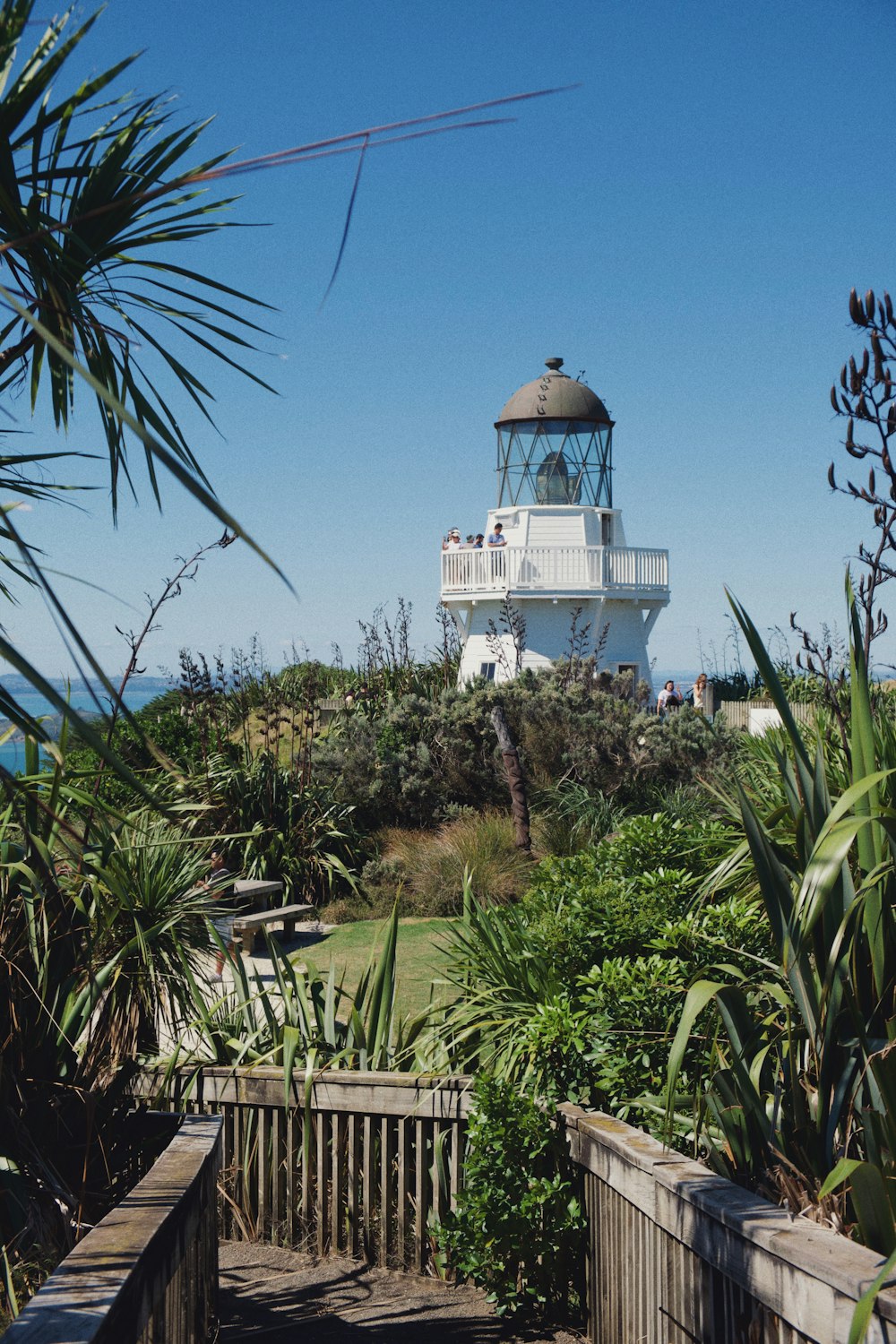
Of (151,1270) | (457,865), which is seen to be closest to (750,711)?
(457,865)

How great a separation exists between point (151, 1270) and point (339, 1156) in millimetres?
2307

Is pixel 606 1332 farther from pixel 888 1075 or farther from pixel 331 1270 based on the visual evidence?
pixel 888 1075

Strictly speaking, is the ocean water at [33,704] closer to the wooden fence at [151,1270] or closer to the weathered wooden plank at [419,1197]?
the wooden fence at [151,1270]

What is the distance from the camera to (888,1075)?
2.85 meters

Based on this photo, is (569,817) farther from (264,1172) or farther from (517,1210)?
(517,1210)

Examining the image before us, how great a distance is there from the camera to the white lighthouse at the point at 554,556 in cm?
2444

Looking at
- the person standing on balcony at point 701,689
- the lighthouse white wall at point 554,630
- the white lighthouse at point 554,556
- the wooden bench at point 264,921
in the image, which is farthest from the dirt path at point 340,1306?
the lighthouse white wall at point 554,630

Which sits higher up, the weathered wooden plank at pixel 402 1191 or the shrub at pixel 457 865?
the shrub at pixel 457 865

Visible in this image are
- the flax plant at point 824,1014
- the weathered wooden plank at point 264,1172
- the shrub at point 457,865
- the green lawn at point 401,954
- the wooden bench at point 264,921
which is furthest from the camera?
the shrub at point 457,865

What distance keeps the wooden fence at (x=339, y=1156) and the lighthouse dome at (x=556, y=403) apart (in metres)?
22.1

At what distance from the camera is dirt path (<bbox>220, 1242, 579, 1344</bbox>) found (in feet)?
13.4

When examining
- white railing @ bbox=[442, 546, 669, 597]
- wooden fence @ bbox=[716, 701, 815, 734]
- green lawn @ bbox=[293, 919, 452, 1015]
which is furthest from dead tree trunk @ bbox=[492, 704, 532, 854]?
white railing @ bbox=[442, 546, 669, 597]

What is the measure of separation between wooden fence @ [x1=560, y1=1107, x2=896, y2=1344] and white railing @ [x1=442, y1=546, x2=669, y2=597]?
2025 cm

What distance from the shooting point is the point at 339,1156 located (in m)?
4.81
